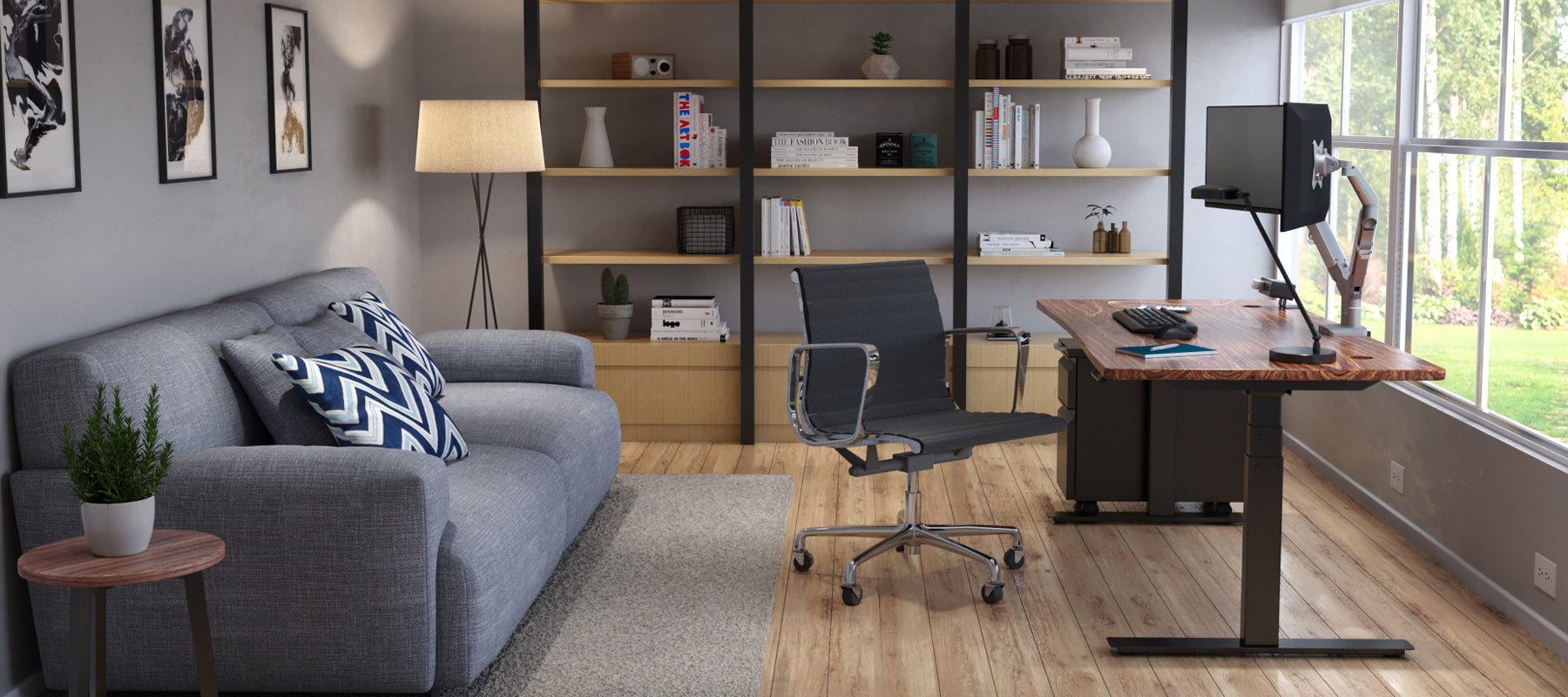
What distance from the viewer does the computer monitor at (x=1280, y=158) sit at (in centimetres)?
336

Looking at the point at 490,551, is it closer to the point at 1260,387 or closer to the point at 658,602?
the point at 658,602

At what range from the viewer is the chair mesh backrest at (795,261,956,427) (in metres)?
3.93

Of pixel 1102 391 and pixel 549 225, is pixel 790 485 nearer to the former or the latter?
pixel 1102 391

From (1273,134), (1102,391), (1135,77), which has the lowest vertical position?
(1102,391)

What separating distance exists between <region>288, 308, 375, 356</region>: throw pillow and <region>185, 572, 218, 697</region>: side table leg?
51.4 inches

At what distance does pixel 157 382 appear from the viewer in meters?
2.98

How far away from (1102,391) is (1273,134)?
1207mm

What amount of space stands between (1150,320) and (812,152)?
7.49ft

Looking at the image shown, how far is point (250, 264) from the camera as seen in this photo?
13.7ft

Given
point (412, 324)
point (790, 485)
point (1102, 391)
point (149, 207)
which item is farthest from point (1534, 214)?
point (412, 324)

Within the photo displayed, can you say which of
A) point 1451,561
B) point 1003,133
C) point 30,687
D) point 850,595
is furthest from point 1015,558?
point 30,687

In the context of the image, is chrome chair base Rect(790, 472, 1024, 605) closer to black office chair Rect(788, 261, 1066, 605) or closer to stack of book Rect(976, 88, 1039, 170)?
black office chair Rect(788, 261, 1066, 605)

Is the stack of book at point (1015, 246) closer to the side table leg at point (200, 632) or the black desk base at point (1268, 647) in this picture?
the black desk base at point (1268, 647)

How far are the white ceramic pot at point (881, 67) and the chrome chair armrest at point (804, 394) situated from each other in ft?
7.31
